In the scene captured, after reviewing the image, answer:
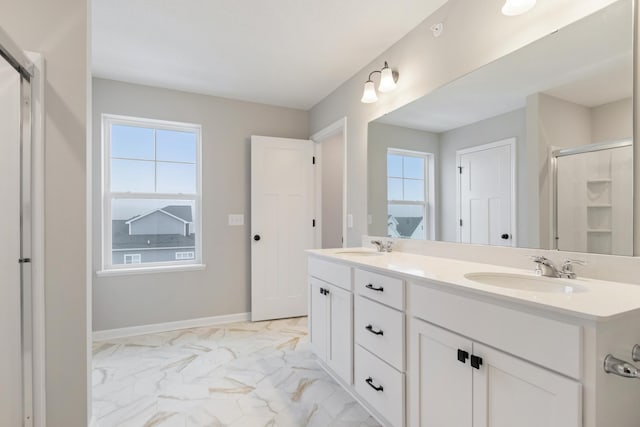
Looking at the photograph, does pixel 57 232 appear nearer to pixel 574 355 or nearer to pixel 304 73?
pixel 574 355

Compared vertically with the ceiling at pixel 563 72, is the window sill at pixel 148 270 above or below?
below

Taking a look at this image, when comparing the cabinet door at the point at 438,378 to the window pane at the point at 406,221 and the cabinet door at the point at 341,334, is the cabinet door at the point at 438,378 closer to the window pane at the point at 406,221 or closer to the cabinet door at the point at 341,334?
the cabinet door at the point at 341,334

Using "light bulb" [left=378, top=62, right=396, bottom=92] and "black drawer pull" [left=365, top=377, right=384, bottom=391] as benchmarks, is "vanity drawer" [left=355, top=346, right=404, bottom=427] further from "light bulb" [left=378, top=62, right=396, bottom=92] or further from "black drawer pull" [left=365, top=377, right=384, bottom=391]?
"light bulb" [left=378, top=62, right=396, bottom=92]

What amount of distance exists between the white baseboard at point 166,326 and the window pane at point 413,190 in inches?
88.5

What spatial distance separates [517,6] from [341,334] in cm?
191

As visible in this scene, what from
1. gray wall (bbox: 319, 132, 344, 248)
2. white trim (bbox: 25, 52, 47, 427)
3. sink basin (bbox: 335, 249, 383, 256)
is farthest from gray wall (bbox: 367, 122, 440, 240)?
white trim (bbox: 25, 52, 47, 427)

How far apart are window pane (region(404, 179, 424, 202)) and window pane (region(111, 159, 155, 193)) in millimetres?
2468

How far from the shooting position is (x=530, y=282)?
1.31 metres

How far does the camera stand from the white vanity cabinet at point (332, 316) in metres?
1.89

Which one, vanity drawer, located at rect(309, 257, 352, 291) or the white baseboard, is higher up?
vanity drawer, located at rect(309, 257, 352, 291)

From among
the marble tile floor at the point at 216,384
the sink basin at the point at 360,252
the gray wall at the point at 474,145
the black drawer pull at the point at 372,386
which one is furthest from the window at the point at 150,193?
the gray wall at the point at 474,145

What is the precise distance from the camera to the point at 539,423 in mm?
915

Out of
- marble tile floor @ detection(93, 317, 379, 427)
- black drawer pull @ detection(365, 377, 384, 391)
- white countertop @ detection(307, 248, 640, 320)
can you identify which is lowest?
marble tile floor @ detection(93, 317, 379, 427)

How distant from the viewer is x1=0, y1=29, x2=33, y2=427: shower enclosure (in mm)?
1221
